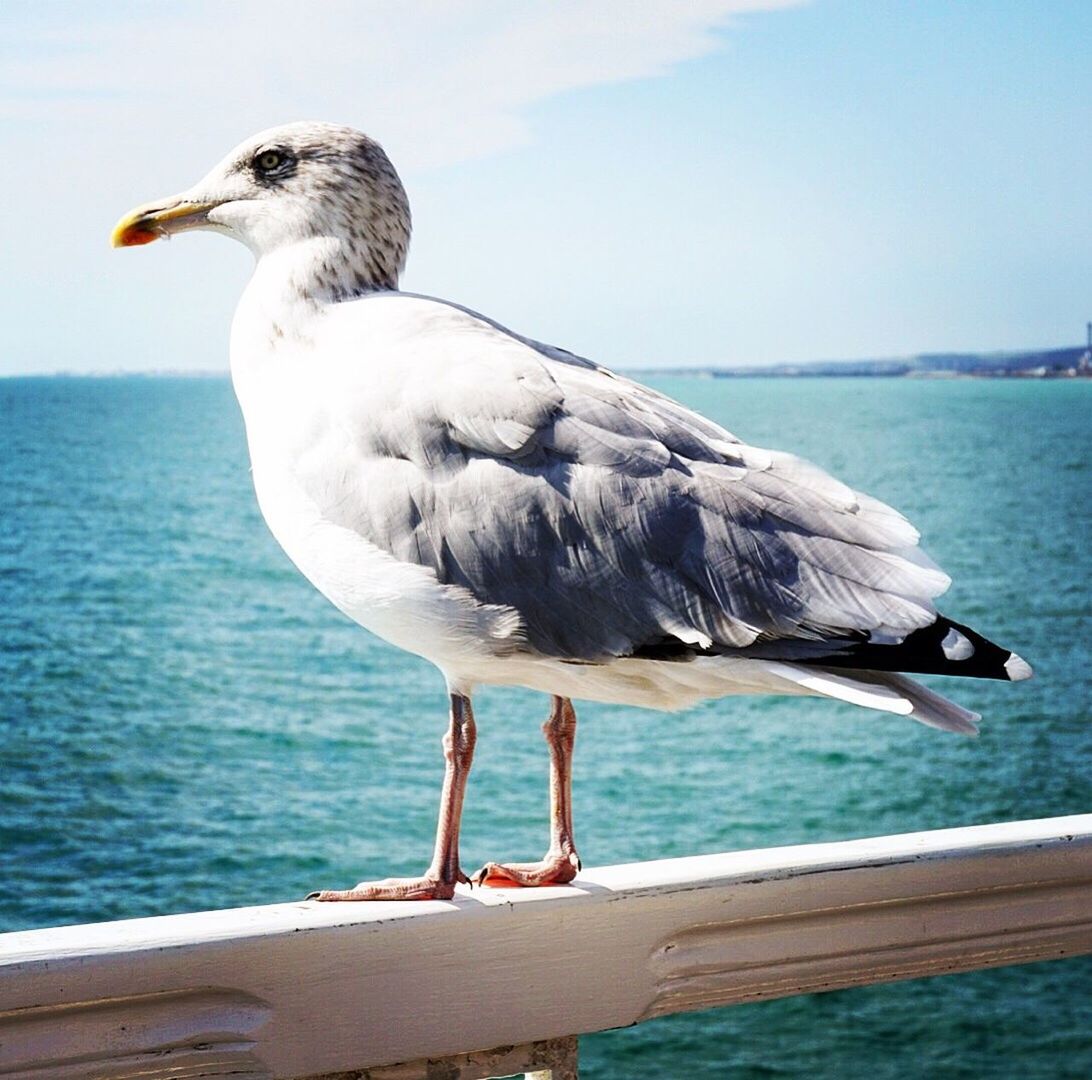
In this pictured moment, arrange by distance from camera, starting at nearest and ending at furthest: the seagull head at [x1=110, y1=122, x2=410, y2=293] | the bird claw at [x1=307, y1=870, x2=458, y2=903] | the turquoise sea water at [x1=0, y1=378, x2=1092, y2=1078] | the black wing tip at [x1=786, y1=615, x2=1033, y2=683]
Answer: the black wing tip at [x1=786, y1=615, x2=1033, y2=683], the bird claw at [x1=307, y1=870, x2=458, y2=903], the seagull head at [x1=110, y1=122, x2=410, y2=293], the turquoise sea water at [x1=0, y1=378, x2=1092, y2=1078]

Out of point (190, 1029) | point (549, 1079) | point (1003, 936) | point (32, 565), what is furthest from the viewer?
point (32, 565)

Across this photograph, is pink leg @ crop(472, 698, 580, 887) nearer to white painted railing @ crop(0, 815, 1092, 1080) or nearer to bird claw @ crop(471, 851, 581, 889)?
bird claw @ crop(471, 851, 581, 889)

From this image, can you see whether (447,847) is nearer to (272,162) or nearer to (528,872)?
(528,872)

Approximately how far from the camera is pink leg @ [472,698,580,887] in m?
1.34

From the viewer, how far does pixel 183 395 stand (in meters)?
68.5

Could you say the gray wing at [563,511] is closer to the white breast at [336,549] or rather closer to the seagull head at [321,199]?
the white breast at [336,549]

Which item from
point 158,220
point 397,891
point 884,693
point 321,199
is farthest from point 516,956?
point 158,220

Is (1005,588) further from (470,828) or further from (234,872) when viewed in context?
(234,872)

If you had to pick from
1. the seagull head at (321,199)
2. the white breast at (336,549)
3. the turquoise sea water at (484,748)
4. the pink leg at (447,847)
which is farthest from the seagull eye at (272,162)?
the turquoise sea water at (484,748)

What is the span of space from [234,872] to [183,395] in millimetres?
51631

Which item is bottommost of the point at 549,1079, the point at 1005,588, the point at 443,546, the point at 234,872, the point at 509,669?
the point at 234,872

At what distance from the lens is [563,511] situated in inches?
52.6

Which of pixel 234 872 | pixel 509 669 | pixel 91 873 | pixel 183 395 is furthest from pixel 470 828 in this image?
pixel 183 395

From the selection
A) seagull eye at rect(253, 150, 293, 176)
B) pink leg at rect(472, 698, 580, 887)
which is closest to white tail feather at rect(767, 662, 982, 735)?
pink leg at rect(472, 698, 580, 887)
